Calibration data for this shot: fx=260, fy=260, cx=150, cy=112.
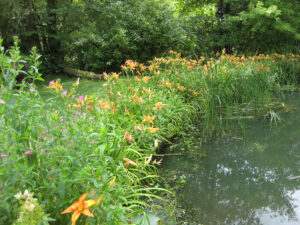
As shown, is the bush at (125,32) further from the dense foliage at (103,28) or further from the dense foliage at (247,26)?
the dense foliage at (247,26)

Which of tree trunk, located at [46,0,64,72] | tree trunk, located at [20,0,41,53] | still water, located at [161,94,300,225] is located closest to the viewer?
still water, located at [161,94,300,225]

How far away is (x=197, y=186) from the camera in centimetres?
224

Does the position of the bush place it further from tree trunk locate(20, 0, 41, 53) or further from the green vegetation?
tree trunk locate(20, 0, 41, 53)

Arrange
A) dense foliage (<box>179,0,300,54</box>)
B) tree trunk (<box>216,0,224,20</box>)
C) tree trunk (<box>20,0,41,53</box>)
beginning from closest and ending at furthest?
tree trunk (<box>20,0,41,53</box>) < dense foliage (<box>179,0,300,54</box>) < tree trunk (<box>216,0,224,20</box>)

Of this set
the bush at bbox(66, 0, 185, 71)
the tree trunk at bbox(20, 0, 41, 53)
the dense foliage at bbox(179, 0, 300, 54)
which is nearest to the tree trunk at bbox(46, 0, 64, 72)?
the tree trunk at bbox(20, 0, 41, 53)

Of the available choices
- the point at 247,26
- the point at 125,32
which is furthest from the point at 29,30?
the point at 247,26

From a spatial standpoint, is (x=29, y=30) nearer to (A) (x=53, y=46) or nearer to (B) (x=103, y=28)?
(A) (x=53, y=46)

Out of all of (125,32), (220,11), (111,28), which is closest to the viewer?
(125,32)

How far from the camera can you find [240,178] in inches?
91.4

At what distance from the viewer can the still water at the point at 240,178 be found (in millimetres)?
1846

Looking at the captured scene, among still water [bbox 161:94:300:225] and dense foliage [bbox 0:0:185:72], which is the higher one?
dense foliage [bbox 0:0:185:72]

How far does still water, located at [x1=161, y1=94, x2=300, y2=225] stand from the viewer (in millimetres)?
1846

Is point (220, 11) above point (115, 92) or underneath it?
above

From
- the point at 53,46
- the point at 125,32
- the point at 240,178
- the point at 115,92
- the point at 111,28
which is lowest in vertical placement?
the point at 240,178
